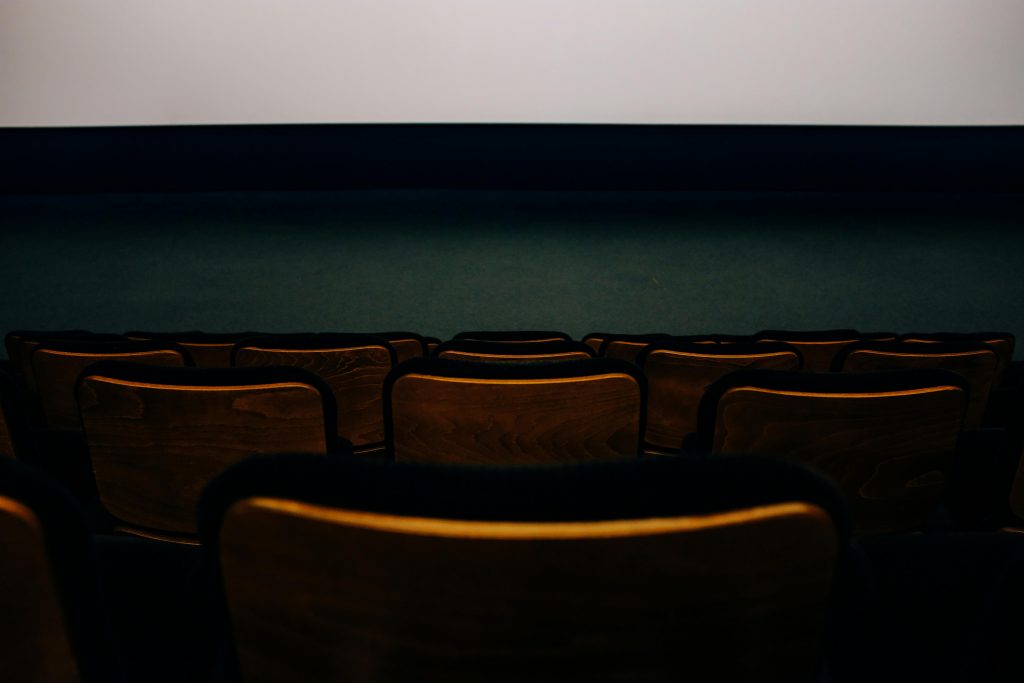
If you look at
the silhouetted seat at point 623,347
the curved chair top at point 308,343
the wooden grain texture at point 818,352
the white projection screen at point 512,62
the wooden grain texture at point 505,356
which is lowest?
the wooden grain texture at point 818,352

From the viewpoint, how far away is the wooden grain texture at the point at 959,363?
1.92 m

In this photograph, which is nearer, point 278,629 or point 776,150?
point 278,629

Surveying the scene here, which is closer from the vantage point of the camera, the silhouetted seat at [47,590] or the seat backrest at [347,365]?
the silhouetted seat at [47,590]

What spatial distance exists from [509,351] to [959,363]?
4.58 feet

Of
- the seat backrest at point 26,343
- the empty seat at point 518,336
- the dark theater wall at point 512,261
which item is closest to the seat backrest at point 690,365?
the empty seat at point 518,336

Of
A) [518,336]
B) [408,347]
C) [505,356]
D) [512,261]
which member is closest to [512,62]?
[512,261]

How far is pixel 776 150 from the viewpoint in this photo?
269 inches

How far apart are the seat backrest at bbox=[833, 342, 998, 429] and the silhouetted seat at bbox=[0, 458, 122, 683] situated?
2.01 meters

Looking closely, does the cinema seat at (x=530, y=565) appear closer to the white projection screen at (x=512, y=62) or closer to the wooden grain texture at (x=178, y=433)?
the wooden grain texture at (x=178, y=433)

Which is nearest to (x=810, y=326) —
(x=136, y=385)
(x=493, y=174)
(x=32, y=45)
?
(x=493, y=174)

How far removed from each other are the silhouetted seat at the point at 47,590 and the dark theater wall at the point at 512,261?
3.85m

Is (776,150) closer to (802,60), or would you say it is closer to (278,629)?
(802,60)

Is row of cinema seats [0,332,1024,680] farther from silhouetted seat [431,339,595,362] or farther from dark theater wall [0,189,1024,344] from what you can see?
dark theater wall [0,189,1024,344]

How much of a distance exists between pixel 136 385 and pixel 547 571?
1.06 meters
